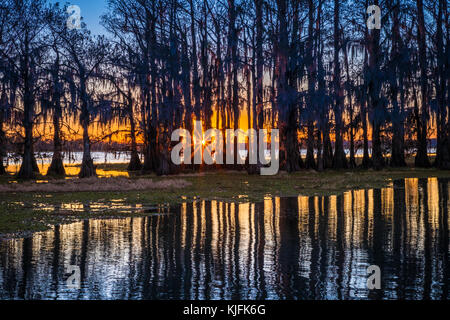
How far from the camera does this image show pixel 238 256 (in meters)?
9.63

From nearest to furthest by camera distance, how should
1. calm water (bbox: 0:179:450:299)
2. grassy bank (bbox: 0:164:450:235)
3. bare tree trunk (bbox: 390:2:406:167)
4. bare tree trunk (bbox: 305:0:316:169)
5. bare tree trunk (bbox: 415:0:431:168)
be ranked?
calm water (bbox: 0:179:450:299) < grassy bank (bbox: 0:164:450:235) < bare tree trunk (bbox: 305:0:316:169) < bare tree trunk (bbox: 390:2:406:167) < bare tree trunk (bbox: 415:0:431:168)

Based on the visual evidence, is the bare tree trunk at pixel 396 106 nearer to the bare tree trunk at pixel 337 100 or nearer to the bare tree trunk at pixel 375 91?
the bare tree trunk at pixel 375 91

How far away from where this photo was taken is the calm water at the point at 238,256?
23.8 ft

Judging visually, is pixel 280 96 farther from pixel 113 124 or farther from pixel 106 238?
pixel 106 238

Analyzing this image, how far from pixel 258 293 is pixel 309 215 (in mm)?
8698

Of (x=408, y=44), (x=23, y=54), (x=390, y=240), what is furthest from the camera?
Result: (x=408, y=44)

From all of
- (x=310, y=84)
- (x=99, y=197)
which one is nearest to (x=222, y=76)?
(x=310, y=84)

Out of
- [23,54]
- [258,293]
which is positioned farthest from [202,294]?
[23,54]

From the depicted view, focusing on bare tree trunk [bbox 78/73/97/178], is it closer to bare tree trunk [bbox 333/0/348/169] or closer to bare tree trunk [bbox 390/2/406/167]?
bare tree trunk [bbox 333/0/348/169]

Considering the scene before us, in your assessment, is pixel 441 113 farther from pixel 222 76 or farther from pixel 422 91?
pixel 222 76

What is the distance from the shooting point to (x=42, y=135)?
35875 millimetres

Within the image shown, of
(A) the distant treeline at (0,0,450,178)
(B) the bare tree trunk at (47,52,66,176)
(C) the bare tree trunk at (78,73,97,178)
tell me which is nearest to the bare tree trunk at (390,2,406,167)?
(A) the distant treeline at (0,0,450,178)

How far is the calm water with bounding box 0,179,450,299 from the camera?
7.26 meters

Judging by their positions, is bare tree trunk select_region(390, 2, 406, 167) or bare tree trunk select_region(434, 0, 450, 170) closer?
bare tree trunk select_region(390, 2, 406, 167)
